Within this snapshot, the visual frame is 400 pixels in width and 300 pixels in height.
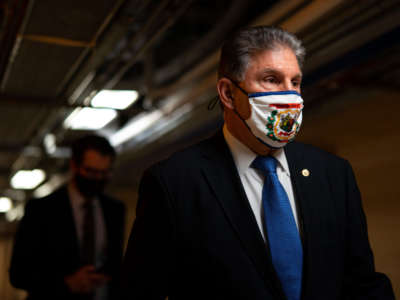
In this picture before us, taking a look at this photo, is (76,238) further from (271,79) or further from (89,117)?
(89,117)

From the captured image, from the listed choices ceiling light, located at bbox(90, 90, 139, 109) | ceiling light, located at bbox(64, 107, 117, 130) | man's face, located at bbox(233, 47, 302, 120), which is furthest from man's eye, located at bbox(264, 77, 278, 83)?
ceiling light, located at bbox(64, 107, 117, 130)

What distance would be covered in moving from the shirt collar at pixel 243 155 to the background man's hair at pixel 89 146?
148 centimetres

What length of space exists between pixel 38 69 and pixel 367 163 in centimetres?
291

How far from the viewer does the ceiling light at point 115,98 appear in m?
3.92

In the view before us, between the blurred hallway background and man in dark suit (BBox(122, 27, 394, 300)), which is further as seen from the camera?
the blurred hallway background

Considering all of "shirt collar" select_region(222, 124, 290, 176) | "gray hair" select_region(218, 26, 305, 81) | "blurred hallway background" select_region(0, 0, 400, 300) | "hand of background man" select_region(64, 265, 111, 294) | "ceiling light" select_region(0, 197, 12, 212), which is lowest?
"hand of background man" select_region(64, 265, 111, 294)

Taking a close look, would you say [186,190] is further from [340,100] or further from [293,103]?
[340,100]

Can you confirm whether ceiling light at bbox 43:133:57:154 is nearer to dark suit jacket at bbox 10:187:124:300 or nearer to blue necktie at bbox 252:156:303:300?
dark suit jacket at bbox 10:187:124:300

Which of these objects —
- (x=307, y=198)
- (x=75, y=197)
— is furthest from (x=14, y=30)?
(x=307, y=198)

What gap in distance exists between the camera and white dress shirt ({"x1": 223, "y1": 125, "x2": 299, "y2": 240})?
1.38 metres

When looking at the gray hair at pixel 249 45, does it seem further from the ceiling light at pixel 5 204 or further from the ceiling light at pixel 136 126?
the ceiling light at pixel 5 204

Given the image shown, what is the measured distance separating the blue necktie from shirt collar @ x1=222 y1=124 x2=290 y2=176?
7cm

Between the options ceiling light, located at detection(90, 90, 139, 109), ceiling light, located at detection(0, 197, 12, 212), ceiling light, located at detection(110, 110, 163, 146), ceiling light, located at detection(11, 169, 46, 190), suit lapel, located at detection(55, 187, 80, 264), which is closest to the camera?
suit lapel, located at detection(55, 187, 80, 264)

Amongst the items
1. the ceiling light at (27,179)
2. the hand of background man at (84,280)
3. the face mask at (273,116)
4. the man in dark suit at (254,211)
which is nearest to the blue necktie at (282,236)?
the man in dark suit at (254,211)
